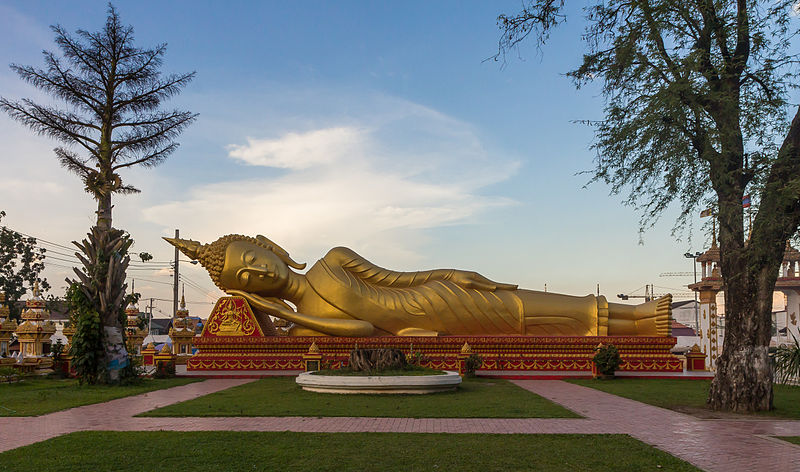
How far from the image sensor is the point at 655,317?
1745 centimetres

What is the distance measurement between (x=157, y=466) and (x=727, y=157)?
357 inches

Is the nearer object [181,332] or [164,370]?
[164,370]

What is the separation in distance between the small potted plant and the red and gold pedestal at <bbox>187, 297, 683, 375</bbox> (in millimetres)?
1435

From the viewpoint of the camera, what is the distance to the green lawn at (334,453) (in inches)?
248

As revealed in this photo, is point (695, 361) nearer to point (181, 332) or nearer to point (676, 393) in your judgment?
point (676, 393)

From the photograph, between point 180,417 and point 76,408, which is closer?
point 180,417

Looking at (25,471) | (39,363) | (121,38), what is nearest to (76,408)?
(25,471)

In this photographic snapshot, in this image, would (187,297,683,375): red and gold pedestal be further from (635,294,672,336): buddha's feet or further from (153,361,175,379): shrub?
(153,361,175,379): shrub

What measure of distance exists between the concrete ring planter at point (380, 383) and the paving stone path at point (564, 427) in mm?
2428

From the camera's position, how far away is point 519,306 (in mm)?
17891

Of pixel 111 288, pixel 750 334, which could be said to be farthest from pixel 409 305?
pixel 750 334

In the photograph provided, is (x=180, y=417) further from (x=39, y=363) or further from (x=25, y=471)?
(x=39, y=363)

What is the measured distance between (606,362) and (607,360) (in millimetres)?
53

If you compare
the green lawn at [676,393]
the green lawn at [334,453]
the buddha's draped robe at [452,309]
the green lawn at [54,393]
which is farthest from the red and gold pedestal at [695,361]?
the green lawn at [54,393]
